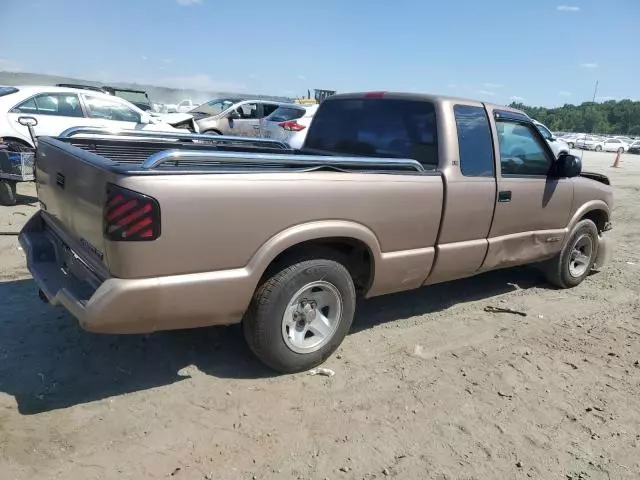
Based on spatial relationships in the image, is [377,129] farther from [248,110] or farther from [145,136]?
[248,110]

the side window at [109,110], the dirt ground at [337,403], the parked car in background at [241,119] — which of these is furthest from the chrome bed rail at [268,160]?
the parked car in background at [241,119]

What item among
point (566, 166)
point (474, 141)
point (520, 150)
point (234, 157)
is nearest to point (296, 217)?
point (234, 157)

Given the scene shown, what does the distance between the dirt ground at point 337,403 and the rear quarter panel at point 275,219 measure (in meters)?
0.78

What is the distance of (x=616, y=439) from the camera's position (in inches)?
122

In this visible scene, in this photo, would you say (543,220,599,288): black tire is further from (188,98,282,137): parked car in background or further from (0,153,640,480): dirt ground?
(188,98,282,137): parked car in background

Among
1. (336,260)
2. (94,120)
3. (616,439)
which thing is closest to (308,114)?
(94,120)

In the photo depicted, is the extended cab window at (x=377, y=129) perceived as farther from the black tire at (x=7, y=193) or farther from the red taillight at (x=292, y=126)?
the red taillight at (x=292, y=126)

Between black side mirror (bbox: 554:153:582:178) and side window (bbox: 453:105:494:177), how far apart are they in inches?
38.4

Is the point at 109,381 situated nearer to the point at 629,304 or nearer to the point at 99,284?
the point at 99,284

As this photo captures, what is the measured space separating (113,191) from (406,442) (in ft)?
6.67

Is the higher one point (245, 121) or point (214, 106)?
point (214, 106)

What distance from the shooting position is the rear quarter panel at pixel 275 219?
2.72 meters

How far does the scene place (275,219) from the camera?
3.09 m

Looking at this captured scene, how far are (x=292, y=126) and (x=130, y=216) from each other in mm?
12126
